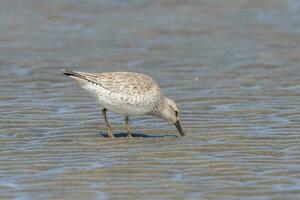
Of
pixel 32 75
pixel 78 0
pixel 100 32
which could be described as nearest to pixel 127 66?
pixel 32 75

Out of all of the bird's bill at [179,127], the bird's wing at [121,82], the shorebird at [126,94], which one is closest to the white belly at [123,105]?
the shorebird at [126,94]

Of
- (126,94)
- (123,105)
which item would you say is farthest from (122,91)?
(123,105)

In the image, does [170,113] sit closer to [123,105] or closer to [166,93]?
[123,105]

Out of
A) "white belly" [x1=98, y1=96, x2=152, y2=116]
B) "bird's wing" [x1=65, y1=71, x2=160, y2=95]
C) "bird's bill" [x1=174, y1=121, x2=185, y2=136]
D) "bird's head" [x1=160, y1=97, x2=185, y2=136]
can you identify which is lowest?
"bird's bill" [x1=174, y1=121, x2=185, y2=136]

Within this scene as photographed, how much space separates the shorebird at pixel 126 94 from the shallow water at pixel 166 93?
0.28 metres

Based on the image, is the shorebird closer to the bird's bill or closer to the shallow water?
the bird's bill

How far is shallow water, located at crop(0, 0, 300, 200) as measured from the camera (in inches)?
329

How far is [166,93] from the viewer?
13023mm

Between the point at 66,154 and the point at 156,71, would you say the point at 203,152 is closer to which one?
the point at 66,154

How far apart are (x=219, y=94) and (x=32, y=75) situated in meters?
3.04

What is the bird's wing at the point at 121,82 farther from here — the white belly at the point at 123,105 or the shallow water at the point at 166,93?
the shallow water at the point at 166,93

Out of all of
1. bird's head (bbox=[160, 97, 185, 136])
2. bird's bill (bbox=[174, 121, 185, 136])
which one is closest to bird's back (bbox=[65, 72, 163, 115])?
bird's head (bbox=[160, 97, 185, 136])

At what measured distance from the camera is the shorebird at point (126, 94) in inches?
407

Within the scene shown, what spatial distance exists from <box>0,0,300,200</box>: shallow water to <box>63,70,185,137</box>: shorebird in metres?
0.28
